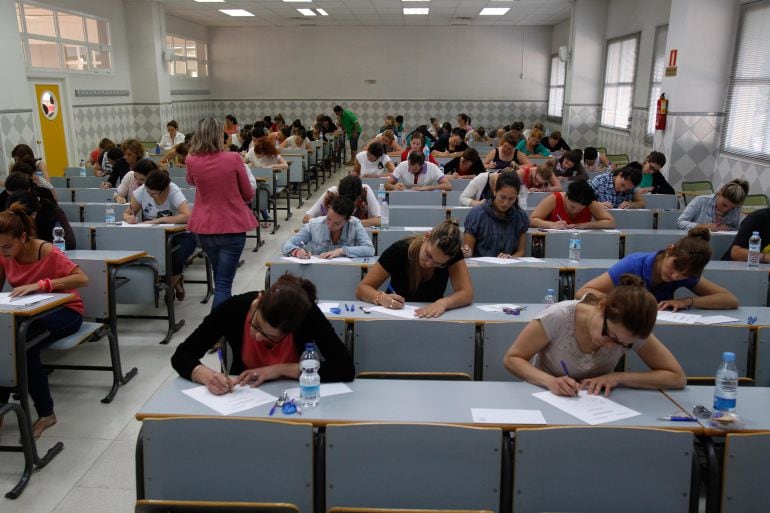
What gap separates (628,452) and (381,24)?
17.6 metres

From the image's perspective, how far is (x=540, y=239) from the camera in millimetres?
5148

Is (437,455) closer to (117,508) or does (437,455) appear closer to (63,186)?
(117,508)

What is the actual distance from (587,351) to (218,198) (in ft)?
10.1

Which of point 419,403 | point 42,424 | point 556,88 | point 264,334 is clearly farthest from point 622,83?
point 42,424

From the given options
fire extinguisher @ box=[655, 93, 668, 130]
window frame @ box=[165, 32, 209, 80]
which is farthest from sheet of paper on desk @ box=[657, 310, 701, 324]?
window frame @ box=[165, 32, 209, 80]

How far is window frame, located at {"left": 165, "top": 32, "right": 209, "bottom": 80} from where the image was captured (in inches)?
609

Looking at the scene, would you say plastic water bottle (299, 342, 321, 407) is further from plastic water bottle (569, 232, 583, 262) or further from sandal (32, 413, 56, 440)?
plastic water bottle (569, 232, 583, 262)

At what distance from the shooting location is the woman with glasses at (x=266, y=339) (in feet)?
7.91

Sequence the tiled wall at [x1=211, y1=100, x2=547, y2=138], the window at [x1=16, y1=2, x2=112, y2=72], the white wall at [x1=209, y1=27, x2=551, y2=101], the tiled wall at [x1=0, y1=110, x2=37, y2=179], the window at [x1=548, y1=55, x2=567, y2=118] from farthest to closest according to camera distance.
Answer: the tiled wall at [x1=211, y1=100, x2=547, y2=138], the white wall at [x1=209, y1=27, x2=551, y2=101], the window at [x1=548, y1=55, x2=567, y2=118], the window at [x1=16, y1=2, x2=112, y2=72], the tiled wall at [x1=0, y1=110, x2=37, y2=179]

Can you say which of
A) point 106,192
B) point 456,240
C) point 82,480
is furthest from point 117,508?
point 106,192

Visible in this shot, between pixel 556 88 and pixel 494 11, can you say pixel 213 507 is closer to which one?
pixel 494 11

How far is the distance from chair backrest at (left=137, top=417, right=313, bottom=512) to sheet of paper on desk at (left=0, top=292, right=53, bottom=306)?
178 cm

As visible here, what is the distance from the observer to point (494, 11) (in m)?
14.9

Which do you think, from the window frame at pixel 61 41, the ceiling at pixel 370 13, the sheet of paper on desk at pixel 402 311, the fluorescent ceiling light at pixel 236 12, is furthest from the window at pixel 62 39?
the sheet of paper on desk at pixel 402 311
